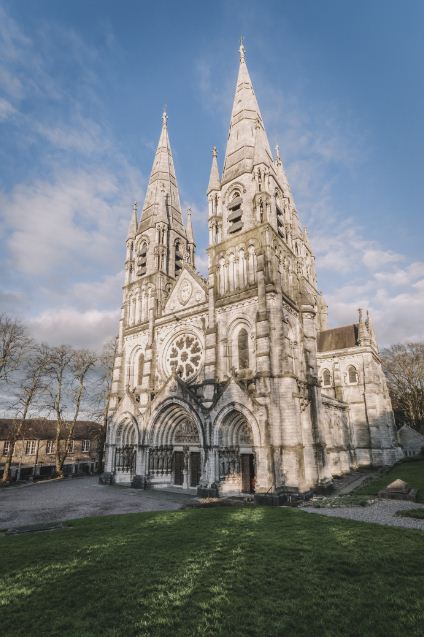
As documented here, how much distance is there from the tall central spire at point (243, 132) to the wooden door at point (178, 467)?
21.8 metres

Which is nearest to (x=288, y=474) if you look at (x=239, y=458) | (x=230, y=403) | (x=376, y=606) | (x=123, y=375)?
(x=239, y=458)

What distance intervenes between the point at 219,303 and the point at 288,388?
798 cm

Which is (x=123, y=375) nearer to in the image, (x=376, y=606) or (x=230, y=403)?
(x=230, y=403)

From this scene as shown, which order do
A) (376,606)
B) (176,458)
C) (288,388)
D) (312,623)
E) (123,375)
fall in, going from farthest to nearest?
1. (123,375)
2. (176,458)
3. (288,388)
4. (376,606)
5. (312,623)

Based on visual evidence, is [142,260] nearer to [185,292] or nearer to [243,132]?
[185,292]

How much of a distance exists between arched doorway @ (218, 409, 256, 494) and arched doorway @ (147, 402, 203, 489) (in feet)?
10.1

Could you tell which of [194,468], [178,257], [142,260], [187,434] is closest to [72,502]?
[194,468]

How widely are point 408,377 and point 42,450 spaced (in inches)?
1899

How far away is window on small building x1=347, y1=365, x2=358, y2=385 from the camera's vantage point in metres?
36.5

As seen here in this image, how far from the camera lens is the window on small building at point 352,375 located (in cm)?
3653

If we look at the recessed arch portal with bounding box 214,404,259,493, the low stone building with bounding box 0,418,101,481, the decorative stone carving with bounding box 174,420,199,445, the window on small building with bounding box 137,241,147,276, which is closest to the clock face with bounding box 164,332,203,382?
the decorative stone carving with bounding box 174,420,199,445

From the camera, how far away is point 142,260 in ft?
108

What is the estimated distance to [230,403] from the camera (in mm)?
20594

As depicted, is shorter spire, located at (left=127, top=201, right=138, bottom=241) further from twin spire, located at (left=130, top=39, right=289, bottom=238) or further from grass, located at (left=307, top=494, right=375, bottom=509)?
grass, located at (left=307, top=494, right=375, bottom=509)
